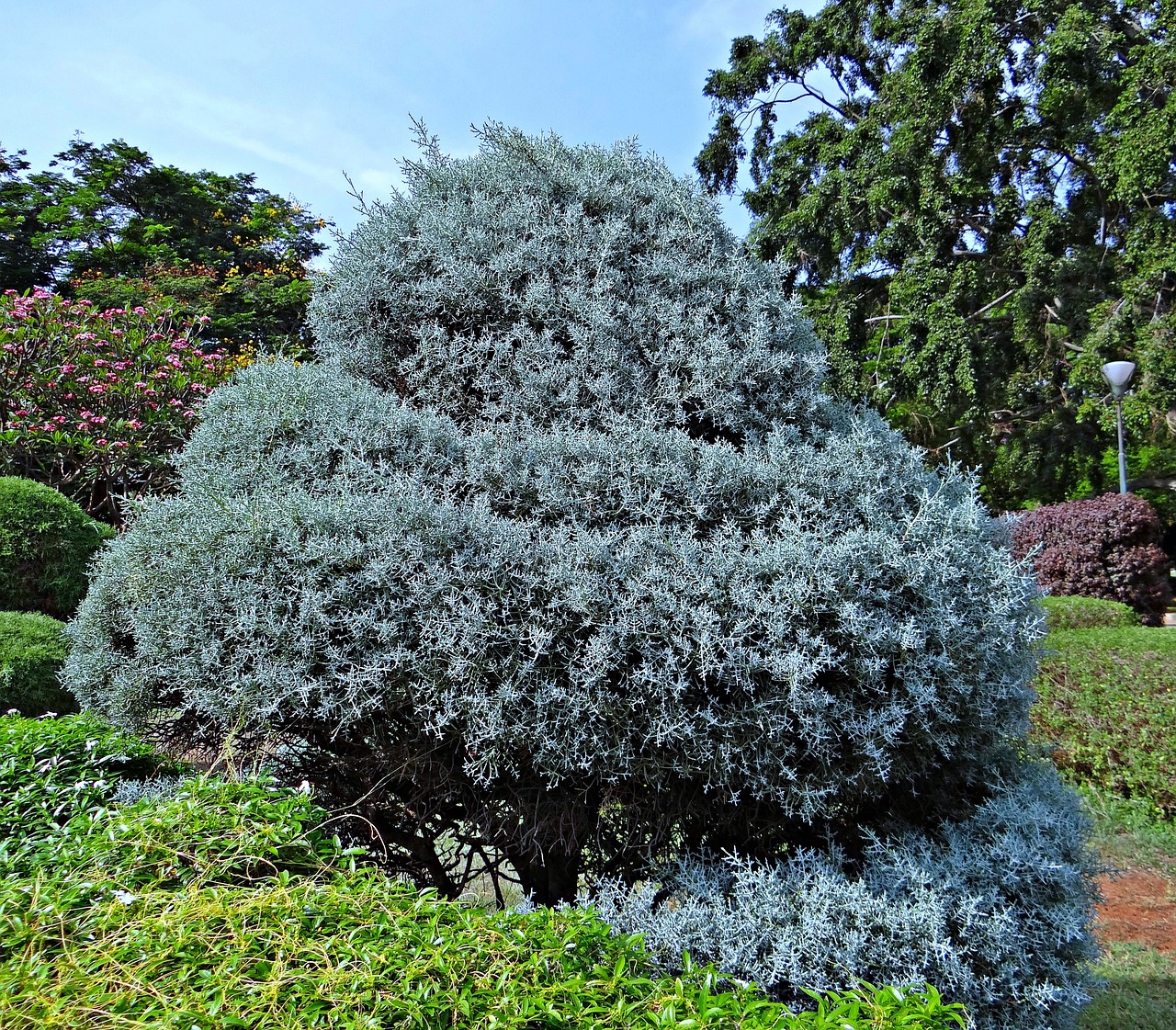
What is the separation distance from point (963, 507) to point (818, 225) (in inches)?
723

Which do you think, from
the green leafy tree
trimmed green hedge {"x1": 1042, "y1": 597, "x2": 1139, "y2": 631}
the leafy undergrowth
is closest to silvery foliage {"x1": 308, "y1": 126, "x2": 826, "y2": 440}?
the leafy undergrowth

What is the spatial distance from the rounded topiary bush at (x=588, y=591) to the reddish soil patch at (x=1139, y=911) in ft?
7.28

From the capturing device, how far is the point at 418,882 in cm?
292

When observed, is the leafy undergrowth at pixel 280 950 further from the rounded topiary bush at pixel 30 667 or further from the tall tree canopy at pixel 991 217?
the tall tree canopy at pixel 991 217

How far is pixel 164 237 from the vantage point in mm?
22453

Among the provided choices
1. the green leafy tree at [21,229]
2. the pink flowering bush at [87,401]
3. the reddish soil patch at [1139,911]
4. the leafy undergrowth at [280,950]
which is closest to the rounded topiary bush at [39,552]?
the pink flowering bush at [87,401]

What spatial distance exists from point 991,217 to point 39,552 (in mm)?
18977

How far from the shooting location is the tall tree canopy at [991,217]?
48.1 feet

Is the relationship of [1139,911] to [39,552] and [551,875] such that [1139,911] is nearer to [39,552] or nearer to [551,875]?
[551,875]

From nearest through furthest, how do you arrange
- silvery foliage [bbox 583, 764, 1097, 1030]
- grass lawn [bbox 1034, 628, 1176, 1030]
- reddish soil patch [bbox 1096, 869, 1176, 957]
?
silvery foliage [bbox 583, 764, 1097, 1030], reddish soil patch [bbox 1096, 869, 1176, 957], grass lawn [bbox 1034, 628, 1176, 1030]

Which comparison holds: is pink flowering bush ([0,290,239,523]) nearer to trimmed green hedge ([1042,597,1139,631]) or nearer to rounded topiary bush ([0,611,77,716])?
rounded topiary bush ([0,611,77,716])

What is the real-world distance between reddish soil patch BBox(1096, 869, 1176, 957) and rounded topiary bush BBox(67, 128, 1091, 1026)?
7.28 feet

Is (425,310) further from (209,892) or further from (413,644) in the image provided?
(209,892)

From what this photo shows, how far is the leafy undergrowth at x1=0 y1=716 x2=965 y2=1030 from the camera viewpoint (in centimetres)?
145
